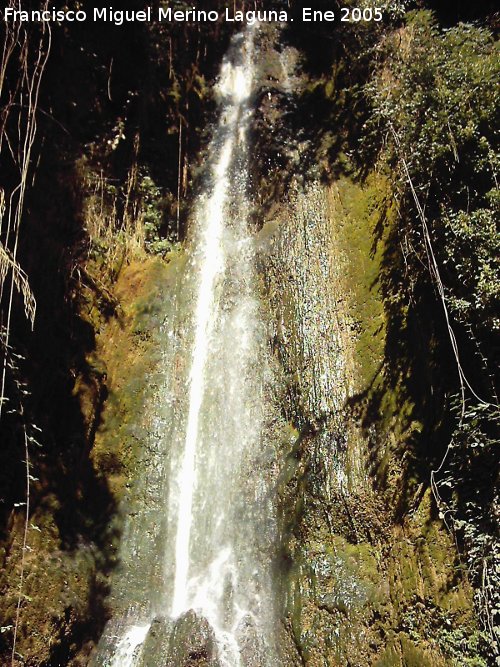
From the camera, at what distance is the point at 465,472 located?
370cm

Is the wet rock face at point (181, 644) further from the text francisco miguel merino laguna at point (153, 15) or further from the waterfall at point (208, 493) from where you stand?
the text francisco miguel merino laguna at point (153, 15)

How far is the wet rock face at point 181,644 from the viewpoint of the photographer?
12.8 feet

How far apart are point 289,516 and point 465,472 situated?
161 cm

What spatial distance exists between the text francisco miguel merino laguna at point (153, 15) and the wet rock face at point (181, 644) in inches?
221

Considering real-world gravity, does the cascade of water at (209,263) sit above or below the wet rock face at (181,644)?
above

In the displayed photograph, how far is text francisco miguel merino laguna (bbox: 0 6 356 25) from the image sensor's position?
4788 mm

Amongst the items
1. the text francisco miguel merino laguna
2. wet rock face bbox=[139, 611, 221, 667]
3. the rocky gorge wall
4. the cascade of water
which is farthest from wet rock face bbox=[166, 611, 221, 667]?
the text francisco miguel merino laguna

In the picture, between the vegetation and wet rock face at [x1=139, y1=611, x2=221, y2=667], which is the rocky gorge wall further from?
wet rock face at [x1=139, y1=611, x2=221, y2=667]

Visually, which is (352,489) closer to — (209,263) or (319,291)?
(319,291)

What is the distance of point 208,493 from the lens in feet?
16.1

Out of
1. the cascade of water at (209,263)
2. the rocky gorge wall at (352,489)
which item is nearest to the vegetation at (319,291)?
the rocky gorge wall at (352,489)

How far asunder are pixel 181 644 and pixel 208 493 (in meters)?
1.32

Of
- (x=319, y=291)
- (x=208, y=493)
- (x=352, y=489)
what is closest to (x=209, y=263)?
(x=319, y=291)

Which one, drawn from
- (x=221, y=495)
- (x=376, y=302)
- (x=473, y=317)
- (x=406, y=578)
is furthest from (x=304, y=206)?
(x=406, y=578)
